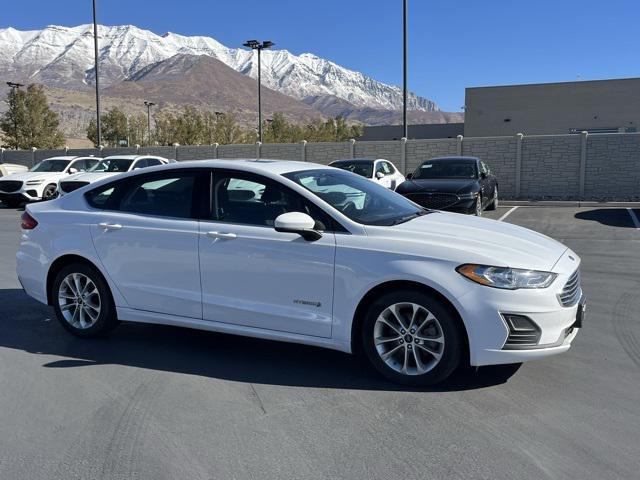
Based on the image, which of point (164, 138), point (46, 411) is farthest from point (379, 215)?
point (164, 138)

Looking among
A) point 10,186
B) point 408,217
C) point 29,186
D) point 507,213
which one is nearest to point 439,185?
point 507,213

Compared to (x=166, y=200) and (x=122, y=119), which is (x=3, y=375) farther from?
(x=122, y=119)

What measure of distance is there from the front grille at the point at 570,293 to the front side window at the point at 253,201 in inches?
67.6

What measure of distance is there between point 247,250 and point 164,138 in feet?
171

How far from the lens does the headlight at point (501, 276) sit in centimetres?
426

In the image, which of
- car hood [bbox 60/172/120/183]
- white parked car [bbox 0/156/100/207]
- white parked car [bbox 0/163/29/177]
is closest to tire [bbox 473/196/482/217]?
car hood [bbox 60/172/120/183]

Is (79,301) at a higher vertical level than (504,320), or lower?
lower

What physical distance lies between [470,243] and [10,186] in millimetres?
19355

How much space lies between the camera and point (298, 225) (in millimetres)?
4582

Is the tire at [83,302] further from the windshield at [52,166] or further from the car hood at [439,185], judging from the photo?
the windshield at [52,166]

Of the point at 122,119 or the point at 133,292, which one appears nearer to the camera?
the point at 133,292

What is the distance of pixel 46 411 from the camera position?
166 inches

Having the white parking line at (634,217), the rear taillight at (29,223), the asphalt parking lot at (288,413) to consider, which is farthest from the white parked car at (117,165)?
the asphalt parking lot at (288,413)

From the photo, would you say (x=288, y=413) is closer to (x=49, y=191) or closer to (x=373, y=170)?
(x=373, y=170)
